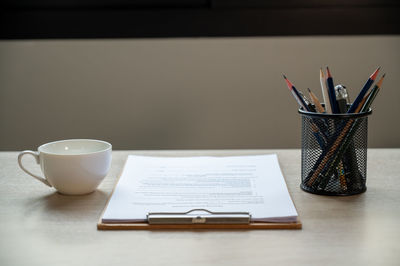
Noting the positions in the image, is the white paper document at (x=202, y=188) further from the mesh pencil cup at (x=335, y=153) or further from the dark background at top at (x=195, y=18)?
the dark background at top at (x=195, y=18)

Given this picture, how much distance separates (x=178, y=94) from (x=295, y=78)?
0.47 metres

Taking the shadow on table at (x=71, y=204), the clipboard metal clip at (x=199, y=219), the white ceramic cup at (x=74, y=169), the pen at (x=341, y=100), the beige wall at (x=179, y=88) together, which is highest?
the pen at (x=341, y=100)

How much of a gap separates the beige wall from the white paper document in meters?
1.00

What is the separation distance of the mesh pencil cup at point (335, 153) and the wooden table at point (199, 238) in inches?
0.8

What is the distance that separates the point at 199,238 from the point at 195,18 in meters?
1.36

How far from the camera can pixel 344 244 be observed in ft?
2.03

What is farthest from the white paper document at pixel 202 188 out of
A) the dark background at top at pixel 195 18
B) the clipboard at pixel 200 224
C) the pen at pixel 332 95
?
the dark background at top at pixel 195 18

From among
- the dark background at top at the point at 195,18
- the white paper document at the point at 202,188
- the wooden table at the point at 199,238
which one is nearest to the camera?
the wooden table at the point at 199,238

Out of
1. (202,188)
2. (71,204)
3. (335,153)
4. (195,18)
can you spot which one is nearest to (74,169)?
(71,204)

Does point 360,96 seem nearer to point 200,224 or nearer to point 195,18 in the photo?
point 200,224

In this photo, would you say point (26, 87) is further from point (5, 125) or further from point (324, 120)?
point (324, 120)

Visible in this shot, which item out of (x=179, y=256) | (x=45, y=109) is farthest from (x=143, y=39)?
(x=179, y=256)

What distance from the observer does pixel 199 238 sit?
0.64 m

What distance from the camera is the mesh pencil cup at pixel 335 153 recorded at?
0.78m
